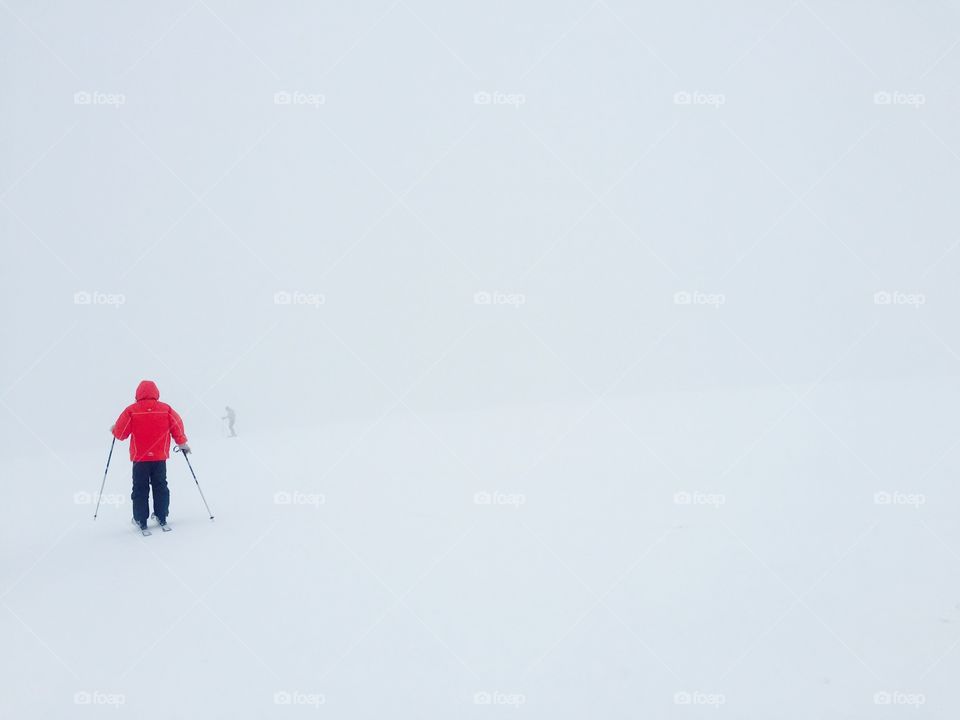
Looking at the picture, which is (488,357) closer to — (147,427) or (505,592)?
(147,427)

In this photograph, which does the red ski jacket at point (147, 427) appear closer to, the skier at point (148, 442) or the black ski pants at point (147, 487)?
the skier at point (148, 442)

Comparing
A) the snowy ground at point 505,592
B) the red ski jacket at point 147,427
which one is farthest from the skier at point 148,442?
the snowy ground at point 505,592

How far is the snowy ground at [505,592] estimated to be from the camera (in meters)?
4.28

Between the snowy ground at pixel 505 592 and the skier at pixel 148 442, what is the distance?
409 mm

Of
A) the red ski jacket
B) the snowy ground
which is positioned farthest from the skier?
the snowy ground

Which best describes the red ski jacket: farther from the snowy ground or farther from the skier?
the snowy ground

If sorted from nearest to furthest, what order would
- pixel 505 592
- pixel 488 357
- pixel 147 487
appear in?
pixel 505 592
pixel 147 487
pixel 488 357

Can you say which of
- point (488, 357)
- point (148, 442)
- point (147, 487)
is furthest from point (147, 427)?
point (488, 357)

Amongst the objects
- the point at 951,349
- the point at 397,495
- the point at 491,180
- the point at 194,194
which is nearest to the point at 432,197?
the point at 491,180

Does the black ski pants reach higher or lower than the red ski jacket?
lower

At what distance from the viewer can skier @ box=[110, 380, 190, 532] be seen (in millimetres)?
7379

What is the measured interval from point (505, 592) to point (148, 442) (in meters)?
4.42

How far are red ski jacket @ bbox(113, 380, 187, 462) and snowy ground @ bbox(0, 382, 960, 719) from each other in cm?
100

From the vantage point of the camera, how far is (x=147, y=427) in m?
7.45
